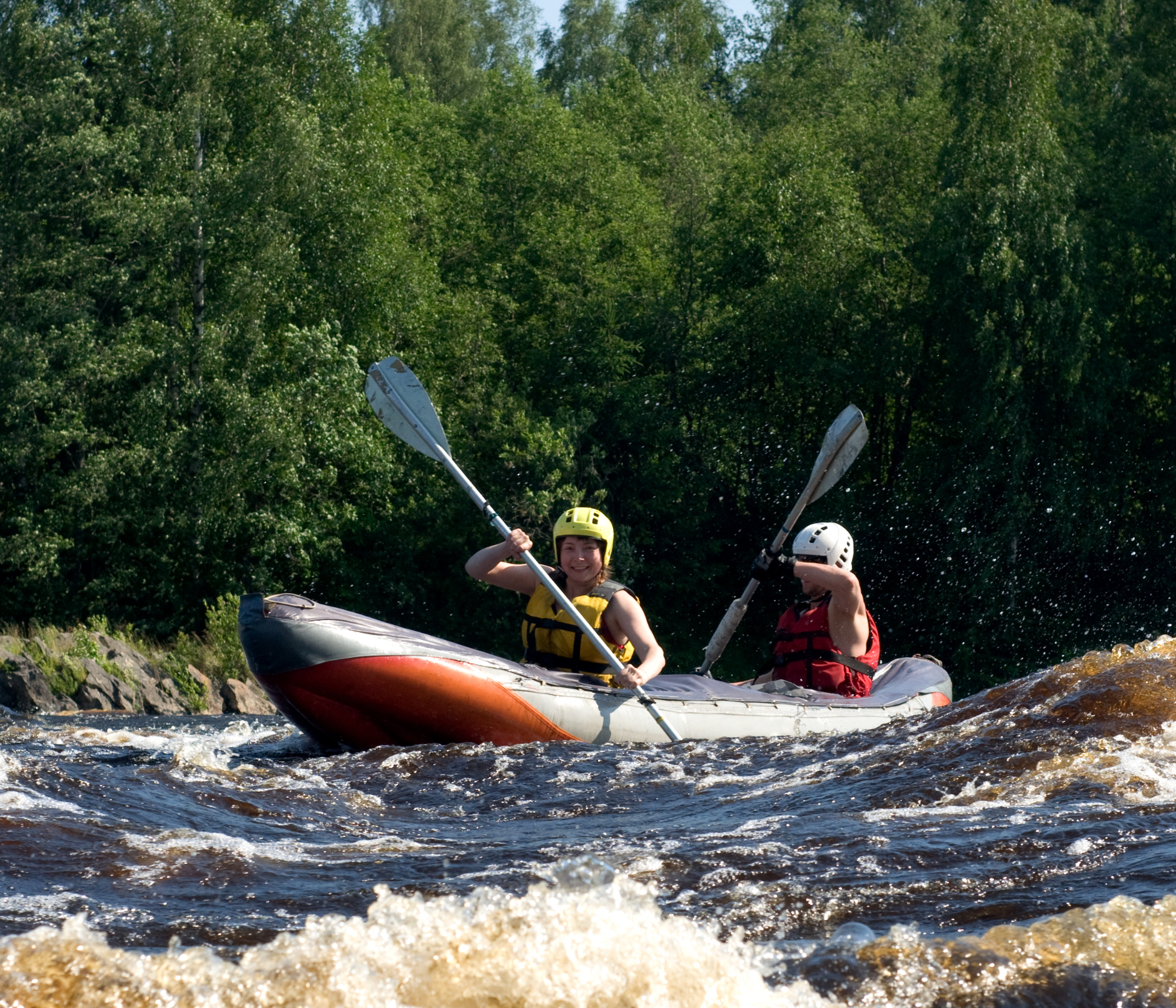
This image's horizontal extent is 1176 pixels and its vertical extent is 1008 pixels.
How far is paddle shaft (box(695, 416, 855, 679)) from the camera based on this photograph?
338 inches

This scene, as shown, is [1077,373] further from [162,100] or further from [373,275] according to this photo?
[162,100]

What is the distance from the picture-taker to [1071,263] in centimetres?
1888

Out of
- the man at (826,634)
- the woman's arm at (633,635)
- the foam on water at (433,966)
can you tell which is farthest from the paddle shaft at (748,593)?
the foam on water at (433,966)

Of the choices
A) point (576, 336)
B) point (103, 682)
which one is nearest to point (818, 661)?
point (103, 682)

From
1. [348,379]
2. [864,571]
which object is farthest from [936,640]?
[348,379]

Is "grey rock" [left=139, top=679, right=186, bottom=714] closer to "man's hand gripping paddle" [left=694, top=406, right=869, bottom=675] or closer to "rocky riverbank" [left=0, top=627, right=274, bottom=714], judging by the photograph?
"rocky riverbank" [left=0, top=627, right=274, bottom=714]

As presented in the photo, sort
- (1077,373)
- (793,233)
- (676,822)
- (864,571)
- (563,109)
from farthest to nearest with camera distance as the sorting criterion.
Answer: (563,109)
(793,233)
(864,571)
(1077,373)
(676,822)

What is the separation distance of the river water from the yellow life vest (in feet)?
2.49

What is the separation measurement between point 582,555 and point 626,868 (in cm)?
321

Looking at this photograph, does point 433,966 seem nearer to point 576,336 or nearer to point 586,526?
point 586,526

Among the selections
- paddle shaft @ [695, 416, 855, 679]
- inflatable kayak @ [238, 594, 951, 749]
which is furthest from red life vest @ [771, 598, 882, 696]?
inflatable kayak @ [238, 594, 951, 749]

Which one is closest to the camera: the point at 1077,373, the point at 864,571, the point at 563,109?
the point at 1077,373

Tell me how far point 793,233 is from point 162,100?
32.1 feet

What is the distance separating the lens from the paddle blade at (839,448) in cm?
932
